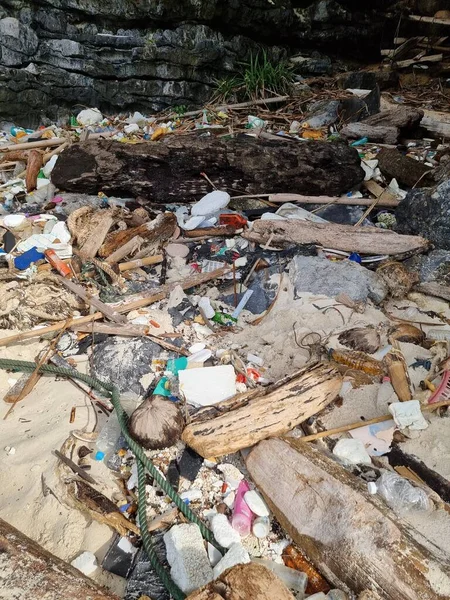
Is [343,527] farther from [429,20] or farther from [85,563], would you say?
[429,20]

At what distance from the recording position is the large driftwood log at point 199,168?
426 cm

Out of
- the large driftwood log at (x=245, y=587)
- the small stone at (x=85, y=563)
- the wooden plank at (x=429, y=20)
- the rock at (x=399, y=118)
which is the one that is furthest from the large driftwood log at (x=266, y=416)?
the wooden plank at (x=429, y=20)

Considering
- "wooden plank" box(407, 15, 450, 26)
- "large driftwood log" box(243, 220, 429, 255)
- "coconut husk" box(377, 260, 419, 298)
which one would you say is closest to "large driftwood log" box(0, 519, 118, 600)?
"coconut husk" box(377, 260, 419, 298)

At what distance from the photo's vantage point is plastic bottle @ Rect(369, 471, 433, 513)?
1829mm

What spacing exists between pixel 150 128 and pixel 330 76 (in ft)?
11.4

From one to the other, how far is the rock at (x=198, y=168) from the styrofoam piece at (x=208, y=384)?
7.34 ft

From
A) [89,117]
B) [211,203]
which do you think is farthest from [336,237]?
[89,117]

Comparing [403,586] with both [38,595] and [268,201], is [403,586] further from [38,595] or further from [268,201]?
[268,201]

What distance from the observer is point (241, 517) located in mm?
1895

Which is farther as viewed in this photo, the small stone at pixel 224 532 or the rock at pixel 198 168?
the rock at pixel 198 168

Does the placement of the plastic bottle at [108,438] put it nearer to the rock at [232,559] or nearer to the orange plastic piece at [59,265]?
the rock at [232,559]

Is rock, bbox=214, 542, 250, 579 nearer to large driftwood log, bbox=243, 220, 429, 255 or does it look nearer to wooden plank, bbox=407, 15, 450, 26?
large driftwood log, bbox=243, 220, 429, 255

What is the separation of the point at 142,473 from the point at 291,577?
73cm

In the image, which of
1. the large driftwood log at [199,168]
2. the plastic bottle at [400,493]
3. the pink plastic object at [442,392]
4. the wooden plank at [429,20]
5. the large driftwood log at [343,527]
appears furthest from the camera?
the wooden plank at [429,20]
